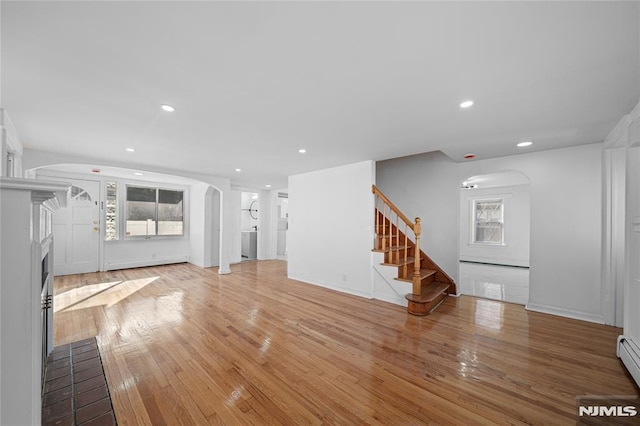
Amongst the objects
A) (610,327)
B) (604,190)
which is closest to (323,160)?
(604,190)

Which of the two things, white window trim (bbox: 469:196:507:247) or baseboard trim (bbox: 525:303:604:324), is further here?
white window trim (bbox: 469:196:507:247)

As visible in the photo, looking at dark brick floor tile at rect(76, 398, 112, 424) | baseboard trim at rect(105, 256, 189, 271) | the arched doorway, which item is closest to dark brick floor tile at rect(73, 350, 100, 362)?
dark brick floor tile at rect(76, 398, 112, 424)

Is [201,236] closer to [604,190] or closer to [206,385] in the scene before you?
[206,385]

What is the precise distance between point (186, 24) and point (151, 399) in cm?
251

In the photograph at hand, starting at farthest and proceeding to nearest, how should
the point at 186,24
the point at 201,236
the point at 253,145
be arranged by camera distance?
the point at 201,236, the point at 253,145, the point at 186,24

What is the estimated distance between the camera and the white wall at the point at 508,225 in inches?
286

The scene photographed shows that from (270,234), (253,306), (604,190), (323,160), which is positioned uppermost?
(323,160)

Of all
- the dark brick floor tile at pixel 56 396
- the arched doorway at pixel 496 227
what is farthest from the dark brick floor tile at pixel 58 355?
the arched doorway at pixel 496 227

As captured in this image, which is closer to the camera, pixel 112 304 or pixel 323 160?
pixel 112 304

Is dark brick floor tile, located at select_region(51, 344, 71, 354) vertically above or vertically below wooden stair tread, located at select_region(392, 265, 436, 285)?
below

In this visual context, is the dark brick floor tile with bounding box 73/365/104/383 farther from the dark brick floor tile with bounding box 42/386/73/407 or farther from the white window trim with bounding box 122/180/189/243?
the white window trim with bounding box 122/180/189/243

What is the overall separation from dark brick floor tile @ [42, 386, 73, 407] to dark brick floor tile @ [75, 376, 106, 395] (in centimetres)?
4

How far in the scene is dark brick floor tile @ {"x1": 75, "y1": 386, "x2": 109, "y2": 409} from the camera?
69.9 inches

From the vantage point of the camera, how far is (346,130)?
291 cm
